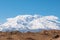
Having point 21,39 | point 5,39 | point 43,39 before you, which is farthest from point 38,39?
point 5,39

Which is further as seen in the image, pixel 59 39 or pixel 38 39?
pixel 38 39

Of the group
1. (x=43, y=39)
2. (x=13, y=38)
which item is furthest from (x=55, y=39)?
(x=13, y=38)

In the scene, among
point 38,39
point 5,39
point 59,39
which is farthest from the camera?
point 38,39

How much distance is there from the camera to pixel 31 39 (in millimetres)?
54844

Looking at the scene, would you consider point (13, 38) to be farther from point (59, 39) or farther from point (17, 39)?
point (59, 39)

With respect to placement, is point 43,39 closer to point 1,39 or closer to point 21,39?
point 21,39

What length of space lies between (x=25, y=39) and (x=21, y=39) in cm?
115

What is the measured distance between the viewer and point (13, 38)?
54.5m

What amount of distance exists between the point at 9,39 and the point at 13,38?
1432 mm

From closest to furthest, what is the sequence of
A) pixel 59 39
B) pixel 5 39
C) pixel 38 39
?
pixel 59 39, pixel 5 39, pixel 38 39

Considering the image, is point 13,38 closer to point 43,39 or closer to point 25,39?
point 25,39

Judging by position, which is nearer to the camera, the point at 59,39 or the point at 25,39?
the point at 59,39

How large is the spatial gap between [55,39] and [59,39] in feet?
4.97

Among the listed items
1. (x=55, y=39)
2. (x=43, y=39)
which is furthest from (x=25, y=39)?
(x=55, y=39)
